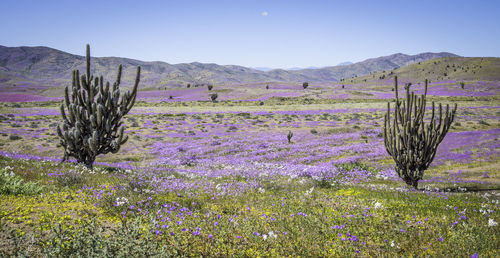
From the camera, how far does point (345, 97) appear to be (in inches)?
3248

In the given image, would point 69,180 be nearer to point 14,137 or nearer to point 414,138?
point 414,138

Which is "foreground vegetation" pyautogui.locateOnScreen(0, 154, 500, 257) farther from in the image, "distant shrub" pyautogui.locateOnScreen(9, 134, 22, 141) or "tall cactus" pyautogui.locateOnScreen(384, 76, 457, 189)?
"distant shrub" pyautogui.locateOnScreen(9, 134, 22, 141)

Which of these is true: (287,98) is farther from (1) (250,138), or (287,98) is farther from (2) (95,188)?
(2) (95,188)

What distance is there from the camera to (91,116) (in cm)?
1201

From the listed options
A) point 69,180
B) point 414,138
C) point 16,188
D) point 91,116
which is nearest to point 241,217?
point 16,188

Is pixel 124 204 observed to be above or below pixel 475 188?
above

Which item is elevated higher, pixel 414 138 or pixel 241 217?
pixel 414 138

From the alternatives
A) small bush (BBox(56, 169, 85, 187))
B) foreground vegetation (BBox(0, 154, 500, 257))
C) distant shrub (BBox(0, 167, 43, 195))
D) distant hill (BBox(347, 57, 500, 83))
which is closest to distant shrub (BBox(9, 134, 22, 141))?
foreground vegetation (BBox(0, 154, 500, 257))

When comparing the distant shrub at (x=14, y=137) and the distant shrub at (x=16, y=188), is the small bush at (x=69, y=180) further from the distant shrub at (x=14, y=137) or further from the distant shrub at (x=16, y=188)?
A: the distant shrub at (x=14, y=137)

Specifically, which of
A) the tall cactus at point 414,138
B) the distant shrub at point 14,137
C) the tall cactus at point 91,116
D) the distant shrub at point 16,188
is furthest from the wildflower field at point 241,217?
the distant shrub at point 14,137

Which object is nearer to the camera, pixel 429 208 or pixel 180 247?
A: pixel 180 247

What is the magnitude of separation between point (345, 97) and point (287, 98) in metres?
17.0

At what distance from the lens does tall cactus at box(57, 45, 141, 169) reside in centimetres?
1218

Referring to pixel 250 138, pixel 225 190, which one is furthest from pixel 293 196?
pixel 250 138
